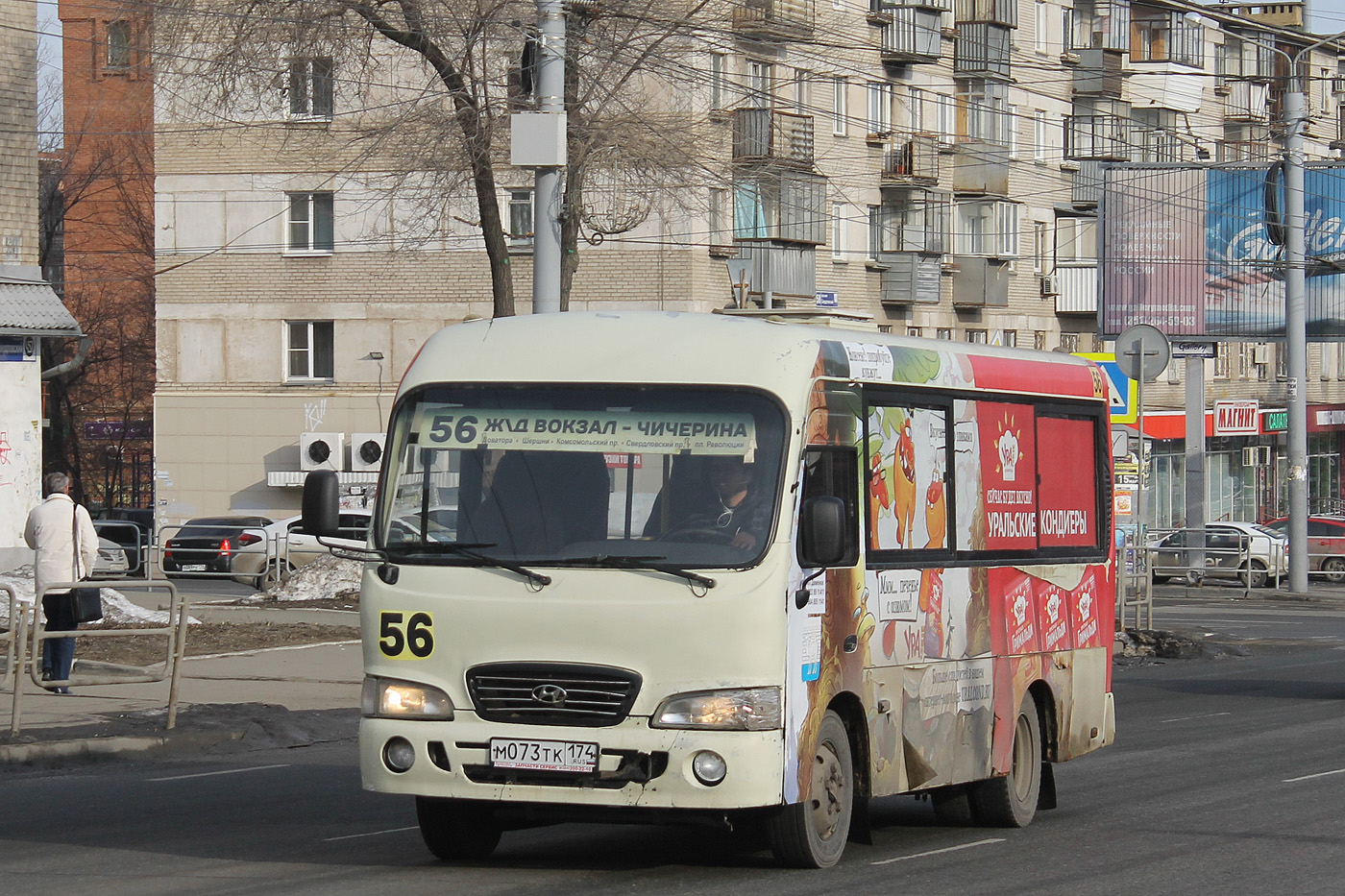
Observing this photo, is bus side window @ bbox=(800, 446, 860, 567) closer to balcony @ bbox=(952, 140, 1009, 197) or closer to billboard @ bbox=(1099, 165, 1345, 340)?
billboard @ bbox=(1099, 165, 1345, 340)

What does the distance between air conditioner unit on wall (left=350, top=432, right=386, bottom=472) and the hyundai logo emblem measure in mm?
35601

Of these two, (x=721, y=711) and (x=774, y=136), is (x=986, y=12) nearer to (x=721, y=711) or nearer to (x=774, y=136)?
(x=774, y=136)

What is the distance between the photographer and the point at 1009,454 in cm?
1055

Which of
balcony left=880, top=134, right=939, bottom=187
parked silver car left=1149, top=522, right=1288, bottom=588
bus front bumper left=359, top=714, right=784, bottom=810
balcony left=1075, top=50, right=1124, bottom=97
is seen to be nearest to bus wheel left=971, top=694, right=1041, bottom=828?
bus front bumper left=359, top=714, right=784, bottom=810

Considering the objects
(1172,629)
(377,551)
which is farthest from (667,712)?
(1172,629)

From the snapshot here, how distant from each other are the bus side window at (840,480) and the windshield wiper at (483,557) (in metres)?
1.14

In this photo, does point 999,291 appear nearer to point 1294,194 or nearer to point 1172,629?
point 1294,194

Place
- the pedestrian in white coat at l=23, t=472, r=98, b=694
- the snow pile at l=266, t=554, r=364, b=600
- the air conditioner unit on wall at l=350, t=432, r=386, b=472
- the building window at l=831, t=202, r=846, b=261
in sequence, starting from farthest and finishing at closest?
the building window at l=831, t=202, r=846, b=261
the air conditioner unit on wall at l=350, t=432, r=386, b=472
the snow pile at l=266, t=554, r=364, b=600
the pedestrian in white coat at l=23, t=472, r=98, b=694

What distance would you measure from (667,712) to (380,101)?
93.2 ft

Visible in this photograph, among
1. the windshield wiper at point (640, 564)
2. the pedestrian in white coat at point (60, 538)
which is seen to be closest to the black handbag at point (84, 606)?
the pedestrian in white coat at point (60, 538)

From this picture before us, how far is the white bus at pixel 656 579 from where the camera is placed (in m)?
8.09

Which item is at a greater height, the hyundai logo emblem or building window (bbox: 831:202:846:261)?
building window (bbox: 831:202:846:261)

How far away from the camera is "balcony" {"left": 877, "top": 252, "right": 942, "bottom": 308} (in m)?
48.8

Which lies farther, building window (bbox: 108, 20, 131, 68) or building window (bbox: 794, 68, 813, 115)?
building window (bbox: 794, 68, 813, 115)
